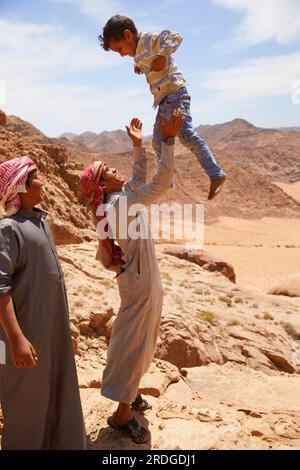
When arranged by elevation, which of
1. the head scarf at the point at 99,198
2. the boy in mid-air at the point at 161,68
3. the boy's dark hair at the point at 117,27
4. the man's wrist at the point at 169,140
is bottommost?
the head scarf at the point at 99,198

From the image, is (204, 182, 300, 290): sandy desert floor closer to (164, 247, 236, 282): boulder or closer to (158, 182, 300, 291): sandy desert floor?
(158, 182, 300, 291): sandy desert floor

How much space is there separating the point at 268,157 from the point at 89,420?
56.1 metres

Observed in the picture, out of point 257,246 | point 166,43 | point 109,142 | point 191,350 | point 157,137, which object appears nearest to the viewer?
point 166,43

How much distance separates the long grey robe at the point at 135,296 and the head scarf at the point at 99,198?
0.25ft

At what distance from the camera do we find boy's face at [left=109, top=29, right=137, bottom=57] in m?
2.87

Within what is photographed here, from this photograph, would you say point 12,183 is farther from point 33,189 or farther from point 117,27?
point 117,27

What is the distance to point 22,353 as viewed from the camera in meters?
2.32

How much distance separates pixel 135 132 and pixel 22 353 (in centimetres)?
146

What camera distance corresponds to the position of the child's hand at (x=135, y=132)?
9.66 feet

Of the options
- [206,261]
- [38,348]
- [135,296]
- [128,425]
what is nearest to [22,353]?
[38,348]

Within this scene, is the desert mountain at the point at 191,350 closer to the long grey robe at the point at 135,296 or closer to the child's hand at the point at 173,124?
the long grey robe at the point at 135,296

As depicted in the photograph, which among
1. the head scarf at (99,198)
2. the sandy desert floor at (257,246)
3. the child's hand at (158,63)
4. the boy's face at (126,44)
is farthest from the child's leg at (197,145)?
the sandy desert floor at (257,246)

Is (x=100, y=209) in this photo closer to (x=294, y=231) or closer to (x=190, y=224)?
(x=190, y=224)

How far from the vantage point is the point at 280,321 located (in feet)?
26.0
